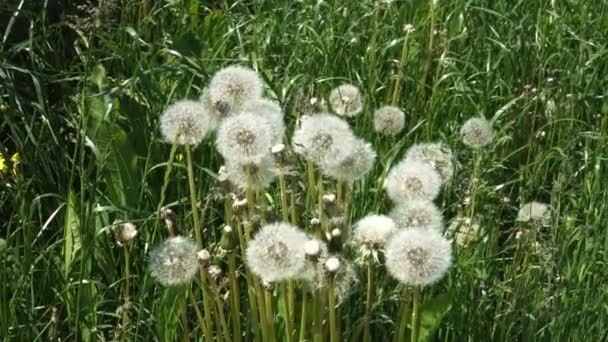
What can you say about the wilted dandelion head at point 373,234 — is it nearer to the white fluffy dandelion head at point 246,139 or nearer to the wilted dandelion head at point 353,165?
the wilted dandelion head at point 353,165

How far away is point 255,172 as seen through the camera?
2.14 m

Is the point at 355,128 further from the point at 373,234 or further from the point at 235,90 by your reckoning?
the point at 373,234

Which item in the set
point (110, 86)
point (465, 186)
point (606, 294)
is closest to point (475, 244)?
point (465, 186)

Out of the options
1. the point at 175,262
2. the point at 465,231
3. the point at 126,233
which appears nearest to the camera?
the point at 175,262

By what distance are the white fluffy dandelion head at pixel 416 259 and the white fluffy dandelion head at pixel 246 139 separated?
0.96ft

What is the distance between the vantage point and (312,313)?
229 cm

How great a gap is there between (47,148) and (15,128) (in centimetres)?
17

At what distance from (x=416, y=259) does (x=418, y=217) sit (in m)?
0.16

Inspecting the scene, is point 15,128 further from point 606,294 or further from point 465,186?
point 606,294

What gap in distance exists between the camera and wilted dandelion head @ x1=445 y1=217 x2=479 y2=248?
2.75 m

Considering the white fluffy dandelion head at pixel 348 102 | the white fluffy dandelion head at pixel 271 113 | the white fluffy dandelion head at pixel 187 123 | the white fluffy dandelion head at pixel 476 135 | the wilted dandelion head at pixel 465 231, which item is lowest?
the wilted dandelion head at pixel 465 231

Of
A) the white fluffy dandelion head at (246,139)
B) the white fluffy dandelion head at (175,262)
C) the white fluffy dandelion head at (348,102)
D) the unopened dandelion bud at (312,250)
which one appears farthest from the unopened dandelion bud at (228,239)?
the white fluffy dandelion head at (348,102)

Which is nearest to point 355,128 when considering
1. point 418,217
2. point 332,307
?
point 418,217

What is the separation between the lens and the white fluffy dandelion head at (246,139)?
207 cm
